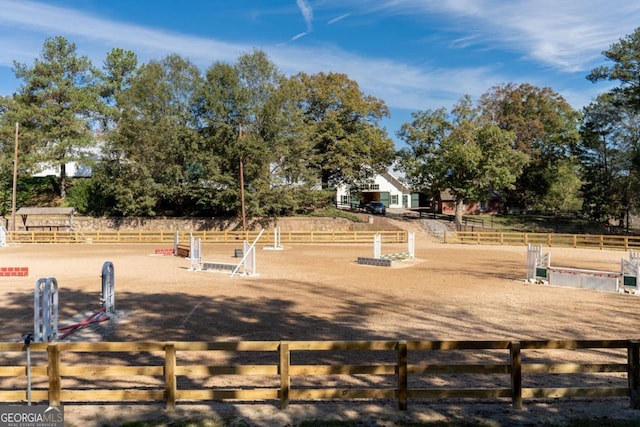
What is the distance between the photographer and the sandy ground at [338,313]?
623 centimetres

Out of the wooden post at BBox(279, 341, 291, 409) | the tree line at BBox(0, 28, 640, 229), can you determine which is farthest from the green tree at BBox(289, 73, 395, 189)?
the wooden post at BBox(279, 341, 291, 409)

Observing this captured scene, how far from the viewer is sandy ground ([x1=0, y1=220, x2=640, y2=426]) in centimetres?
623

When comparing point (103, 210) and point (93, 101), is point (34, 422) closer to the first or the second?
point (103, 210)

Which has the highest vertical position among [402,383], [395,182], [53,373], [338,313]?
[395,182]

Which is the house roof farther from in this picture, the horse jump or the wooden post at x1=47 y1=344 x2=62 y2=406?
the wooden post at x1=47 y1=344 x2=62 y2=406

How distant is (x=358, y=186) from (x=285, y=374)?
167 feet

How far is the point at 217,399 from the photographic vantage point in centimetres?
617

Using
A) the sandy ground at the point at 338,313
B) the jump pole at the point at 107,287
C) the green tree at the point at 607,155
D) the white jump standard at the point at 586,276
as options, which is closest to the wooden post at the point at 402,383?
the sandy ground at the point at 338,313

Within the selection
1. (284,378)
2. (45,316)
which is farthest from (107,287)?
Result: (284,378)

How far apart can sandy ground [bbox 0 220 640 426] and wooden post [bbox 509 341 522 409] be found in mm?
169

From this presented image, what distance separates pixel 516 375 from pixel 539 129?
5963cm

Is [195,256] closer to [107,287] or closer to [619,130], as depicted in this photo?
[107,287]

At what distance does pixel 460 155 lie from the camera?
1779 inches

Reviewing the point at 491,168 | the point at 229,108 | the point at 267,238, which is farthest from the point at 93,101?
the point at 491,168
